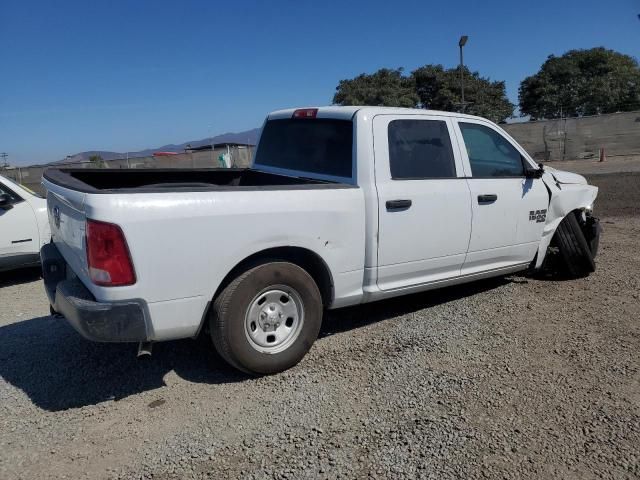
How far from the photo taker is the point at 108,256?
2916 millimetres

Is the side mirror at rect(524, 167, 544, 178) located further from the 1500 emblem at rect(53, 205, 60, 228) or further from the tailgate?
the 1500 emblem at rect(53, 205, 60, 228)

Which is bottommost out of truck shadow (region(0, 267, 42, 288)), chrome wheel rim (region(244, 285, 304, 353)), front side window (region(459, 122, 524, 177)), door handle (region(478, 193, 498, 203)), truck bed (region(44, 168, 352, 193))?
truck shadow (region(0, 267, 42, 288))

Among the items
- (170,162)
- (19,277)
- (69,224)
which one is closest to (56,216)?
(69,224)

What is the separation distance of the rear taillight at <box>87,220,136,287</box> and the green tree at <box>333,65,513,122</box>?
48645 mm

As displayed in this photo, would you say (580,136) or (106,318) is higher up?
(580,136)

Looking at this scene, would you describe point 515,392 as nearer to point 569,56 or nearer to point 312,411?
point 312,411

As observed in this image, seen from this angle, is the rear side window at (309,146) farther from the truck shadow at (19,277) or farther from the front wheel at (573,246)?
the truck shadow at (19,277)

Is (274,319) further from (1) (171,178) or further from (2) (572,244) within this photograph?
(2) (572,244)

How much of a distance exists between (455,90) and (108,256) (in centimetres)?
5411

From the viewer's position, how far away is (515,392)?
3.35 meters

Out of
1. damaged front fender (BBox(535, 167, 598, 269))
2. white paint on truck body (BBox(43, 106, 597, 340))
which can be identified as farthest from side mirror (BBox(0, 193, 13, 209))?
damaged front fender (BBox(535, 167, 598, 269))

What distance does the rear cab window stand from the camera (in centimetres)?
416

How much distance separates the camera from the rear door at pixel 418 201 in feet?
13.2

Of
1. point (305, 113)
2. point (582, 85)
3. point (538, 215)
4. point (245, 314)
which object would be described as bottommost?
point (245, 314)
